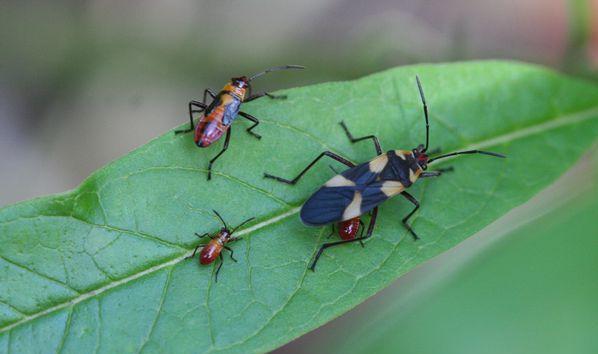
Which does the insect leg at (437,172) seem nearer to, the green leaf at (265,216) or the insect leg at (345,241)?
the green leaf at (265,216)

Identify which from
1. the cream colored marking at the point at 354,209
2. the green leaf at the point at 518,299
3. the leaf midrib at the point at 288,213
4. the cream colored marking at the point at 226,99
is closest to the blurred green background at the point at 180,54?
the cream colored marking at the point at 226,99

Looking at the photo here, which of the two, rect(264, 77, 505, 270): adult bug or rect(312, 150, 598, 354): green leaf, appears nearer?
rect(312, 150, 598, 354): green leaf

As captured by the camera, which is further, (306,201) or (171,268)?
(306,201)

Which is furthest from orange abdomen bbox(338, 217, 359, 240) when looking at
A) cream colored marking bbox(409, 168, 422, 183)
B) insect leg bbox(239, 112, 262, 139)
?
insect leg bbox(239, 112, 262, 139)

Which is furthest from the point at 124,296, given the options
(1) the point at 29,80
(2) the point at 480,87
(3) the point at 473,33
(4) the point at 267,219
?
(3) the point at 473,33

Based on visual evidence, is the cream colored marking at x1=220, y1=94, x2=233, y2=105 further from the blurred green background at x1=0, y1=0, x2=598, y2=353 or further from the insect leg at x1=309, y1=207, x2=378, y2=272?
the blurred green background at x1=0, y1=0, x2=598, y2=353

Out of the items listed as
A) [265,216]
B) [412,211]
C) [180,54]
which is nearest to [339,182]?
[412,211]

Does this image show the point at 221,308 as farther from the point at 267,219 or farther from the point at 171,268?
the point at 267,219
